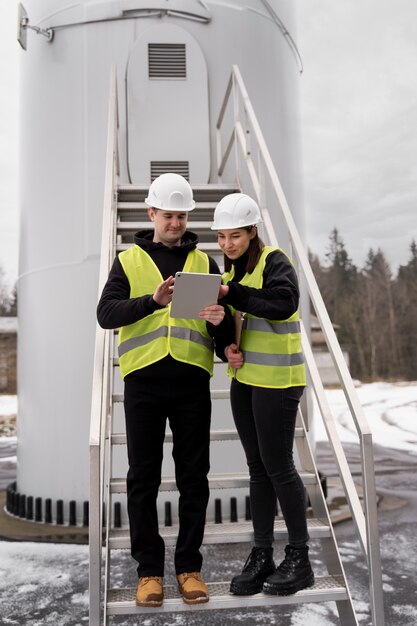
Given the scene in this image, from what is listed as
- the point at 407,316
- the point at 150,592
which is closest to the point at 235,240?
the point at 150,592

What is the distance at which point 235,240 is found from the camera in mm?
2979

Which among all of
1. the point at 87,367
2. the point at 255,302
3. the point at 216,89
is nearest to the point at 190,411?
the point at 255,302

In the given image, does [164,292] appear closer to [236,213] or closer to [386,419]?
[236,213]

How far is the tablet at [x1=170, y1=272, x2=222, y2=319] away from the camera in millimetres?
2639

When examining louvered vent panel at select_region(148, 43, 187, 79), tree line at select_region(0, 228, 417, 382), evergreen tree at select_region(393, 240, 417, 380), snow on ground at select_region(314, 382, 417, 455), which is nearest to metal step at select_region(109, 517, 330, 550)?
louvered vent panel at select_region(148, 43, 187, 79)

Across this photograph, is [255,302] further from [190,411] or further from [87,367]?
[87,367]

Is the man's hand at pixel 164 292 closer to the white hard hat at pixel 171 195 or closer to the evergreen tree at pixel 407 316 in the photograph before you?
the white hard hat at pixel 171 195

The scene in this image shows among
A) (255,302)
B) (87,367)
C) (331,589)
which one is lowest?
(331,589)

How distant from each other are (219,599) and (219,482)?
87 centimetres

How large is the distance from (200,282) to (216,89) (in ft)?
15.1

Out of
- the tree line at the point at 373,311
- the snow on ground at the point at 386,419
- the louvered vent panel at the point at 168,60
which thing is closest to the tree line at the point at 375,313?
the tree line at the point at 373,311

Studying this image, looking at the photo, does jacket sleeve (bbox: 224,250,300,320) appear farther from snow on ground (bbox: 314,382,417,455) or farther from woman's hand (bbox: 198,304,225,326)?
snow on ground (bbox: 314,382,417,455)

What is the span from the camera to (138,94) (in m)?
6.51

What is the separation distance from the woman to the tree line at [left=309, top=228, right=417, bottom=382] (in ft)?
120
